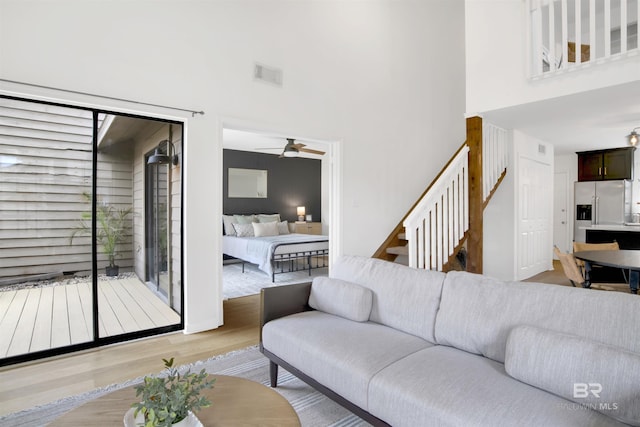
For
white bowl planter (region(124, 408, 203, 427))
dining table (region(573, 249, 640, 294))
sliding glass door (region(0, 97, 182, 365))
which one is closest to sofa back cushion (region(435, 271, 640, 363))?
white bowl planter (region(124, 408, 203, 427))

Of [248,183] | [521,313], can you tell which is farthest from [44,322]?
[248,183]

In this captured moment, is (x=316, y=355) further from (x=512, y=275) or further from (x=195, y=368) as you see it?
Result: (x=512, y=275)

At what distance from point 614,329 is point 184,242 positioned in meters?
3.21

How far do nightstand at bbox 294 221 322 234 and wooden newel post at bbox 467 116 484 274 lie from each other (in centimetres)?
473

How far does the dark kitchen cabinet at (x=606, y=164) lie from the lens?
21.7 ft

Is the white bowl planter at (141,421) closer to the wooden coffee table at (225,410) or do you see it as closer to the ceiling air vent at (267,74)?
the wooden coffee table at (225,410)

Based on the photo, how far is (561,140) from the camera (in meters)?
6.03

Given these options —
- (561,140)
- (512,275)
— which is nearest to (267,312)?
(512,275)

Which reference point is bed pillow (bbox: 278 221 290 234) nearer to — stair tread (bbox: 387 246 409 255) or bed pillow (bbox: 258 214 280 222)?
bed pillow (bbox: 258 214 280 222)

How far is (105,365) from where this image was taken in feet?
8.59

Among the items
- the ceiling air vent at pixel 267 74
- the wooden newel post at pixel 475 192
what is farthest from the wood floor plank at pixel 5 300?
the wooden newel post at pixel 475 192

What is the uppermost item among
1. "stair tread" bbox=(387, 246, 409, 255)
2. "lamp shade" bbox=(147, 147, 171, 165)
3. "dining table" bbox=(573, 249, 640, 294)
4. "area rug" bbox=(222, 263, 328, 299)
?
"lamp shade" bbox=(147, 147, 171, 165)

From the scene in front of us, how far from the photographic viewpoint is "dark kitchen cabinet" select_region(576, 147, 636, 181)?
261 inches

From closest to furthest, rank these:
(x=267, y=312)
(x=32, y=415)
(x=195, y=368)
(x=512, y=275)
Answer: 1. (x=32, y=415)
2. (x=267, y=312)
3. (x=195, y=368)
4. (x=512, y=275)
